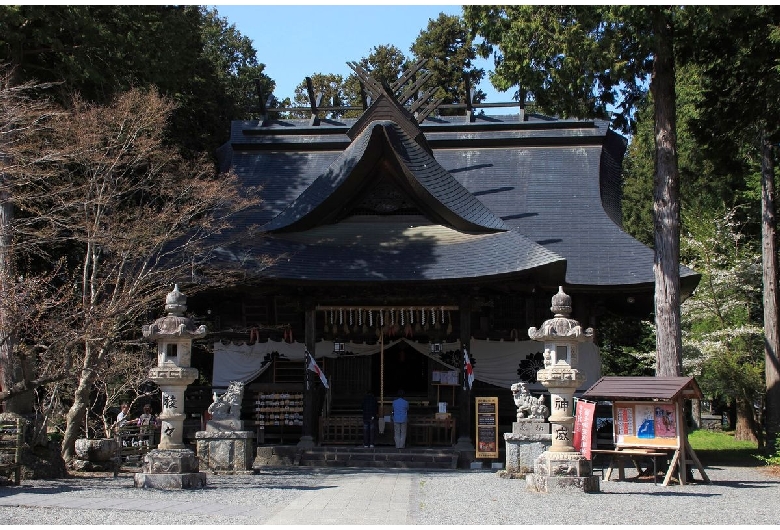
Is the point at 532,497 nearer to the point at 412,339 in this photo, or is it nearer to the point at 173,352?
the point at 173,352

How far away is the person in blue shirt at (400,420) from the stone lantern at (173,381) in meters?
6.26

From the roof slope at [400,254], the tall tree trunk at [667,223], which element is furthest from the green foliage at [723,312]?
the tall tree trunk at [667,223]

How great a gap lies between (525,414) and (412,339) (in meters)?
5.44

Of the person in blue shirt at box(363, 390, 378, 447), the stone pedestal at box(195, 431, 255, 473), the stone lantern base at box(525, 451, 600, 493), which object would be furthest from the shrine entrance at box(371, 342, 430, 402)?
the stone lantern base at box(525, 451, 600, 493)

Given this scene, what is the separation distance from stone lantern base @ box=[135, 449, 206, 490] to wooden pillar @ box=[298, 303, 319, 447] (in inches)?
235

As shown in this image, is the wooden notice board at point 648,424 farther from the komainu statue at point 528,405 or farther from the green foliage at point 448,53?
the green foliage at point 448,53

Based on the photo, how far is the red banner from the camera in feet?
47.1

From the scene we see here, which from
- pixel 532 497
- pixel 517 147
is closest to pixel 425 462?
pixel 532 497

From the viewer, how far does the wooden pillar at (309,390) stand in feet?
62.5

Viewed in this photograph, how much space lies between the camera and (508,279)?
18.8 metres

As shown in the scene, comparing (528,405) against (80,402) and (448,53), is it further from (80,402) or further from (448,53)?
(448,53)

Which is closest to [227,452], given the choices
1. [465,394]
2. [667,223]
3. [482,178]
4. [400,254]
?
[465,394]

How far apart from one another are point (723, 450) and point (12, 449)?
59.9 ft

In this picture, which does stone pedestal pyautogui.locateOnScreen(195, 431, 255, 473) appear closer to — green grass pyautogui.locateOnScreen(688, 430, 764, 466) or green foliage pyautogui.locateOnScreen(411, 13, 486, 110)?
green grass pyautogui.locateOnScreen(688, 430, 764, 466)
